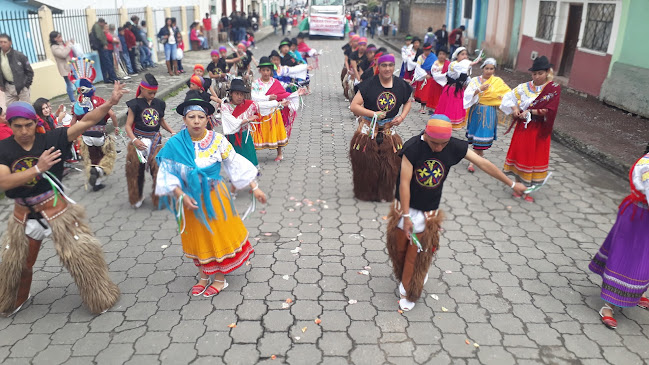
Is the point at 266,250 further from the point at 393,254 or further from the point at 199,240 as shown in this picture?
the point at 393,254

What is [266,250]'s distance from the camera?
214 inches

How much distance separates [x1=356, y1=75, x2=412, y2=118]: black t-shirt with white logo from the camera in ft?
20.0

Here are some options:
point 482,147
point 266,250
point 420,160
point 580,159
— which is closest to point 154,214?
point 266,250

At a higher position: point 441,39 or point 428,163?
point 441,39

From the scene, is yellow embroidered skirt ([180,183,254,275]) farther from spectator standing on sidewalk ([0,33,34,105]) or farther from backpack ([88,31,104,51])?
backpack ([88,31,104,51])

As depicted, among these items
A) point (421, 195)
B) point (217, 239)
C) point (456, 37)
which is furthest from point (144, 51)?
point (421, 195)

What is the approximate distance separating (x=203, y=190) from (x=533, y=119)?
472 cm

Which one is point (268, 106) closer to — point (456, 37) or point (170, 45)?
point (170, 45)

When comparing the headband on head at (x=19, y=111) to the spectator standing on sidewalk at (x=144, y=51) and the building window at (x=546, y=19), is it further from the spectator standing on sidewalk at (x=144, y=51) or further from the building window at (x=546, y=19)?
the building window at (x=546, y=19)

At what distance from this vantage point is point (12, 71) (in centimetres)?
945

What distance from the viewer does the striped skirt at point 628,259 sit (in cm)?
391

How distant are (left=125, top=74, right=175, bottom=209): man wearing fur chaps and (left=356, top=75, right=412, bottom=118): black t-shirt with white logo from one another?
8.27 feet

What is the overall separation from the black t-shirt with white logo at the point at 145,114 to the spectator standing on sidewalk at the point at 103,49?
9.85 meters

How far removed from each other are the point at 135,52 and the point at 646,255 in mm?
16628
